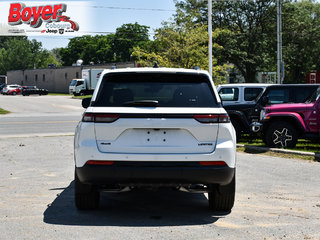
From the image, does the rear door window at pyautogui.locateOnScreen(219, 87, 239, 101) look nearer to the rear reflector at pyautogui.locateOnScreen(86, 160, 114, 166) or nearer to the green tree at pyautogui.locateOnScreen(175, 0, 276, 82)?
the rear reflector at pyautogui.locateOnScreen(86, 160, 114, 166)

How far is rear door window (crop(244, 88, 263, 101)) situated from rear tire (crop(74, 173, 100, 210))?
1050 cm

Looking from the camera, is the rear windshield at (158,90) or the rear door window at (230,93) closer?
the rear windshield at (158,90)

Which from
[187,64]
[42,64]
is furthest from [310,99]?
[42,64]

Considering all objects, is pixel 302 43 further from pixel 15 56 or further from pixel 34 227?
pixel 15 56

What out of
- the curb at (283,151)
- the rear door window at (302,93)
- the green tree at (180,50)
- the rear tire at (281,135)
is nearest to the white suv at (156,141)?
the curb at (283,151)

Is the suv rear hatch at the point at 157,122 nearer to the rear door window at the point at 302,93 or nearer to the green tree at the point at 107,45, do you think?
the rear door window at the point at 302,93

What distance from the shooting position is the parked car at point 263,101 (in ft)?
45.3

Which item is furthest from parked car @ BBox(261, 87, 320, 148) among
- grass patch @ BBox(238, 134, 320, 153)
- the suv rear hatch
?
the suv rear hatch

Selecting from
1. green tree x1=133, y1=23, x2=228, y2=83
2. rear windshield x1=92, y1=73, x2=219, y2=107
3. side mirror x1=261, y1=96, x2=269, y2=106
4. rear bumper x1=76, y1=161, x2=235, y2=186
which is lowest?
rear bumper x1=76, y1=161, x2=235, y2=186

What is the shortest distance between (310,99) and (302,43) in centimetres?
4425

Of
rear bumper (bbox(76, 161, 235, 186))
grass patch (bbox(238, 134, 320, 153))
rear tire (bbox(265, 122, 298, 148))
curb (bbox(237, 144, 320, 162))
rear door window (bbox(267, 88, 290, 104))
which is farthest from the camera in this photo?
rear door window (bbox(267, 88, 290, 104))

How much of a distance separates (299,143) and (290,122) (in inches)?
83.7

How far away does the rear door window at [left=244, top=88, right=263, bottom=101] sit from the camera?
53.5 feet

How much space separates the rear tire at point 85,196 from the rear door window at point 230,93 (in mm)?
10467
